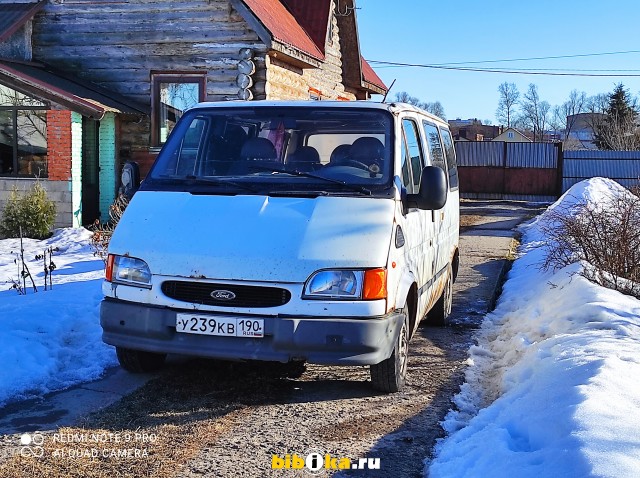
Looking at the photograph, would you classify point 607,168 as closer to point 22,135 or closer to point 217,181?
point 22,135

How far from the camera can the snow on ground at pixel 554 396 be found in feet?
11.1

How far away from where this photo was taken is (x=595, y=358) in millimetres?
4754

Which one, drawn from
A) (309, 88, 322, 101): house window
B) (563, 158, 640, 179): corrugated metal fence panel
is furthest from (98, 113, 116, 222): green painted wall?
(563, 158, 640, 179): corrugated metal fence panel

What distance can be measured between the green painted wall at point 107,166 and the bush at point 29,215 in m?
1.58

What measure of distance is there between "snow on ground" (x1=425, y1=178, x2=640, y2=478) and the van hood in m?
1.19

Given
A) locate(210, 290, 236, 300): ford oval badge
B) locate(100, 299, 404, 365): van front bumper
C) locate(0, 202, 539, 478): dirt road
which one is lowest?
locate(0, 202, 539, 478): dirt road

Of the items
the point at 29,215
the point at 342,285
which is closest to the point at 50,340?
the point at 342,285

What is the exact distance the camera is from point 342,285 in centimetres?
455

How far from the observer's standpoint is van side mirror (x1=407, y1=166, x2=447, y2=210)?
5.14m

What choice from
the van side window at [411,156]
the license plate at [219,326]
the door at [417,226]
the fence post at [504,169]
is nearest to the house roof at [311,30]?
the van side window at [411,156]

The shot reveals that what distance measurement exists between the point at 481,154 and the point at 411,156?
88.1ft

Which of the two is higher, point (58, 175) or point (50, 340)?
point (58, 175)

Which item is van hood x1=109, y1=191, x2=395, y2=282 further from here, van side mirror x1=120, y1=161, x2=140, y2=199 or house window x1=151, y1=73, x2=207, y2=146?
house window x1=151, y1=73, x2=207, y2=146

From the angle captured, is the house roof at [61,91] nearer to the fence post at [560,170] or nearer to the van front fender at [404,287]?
the van front fender at [404,287]
